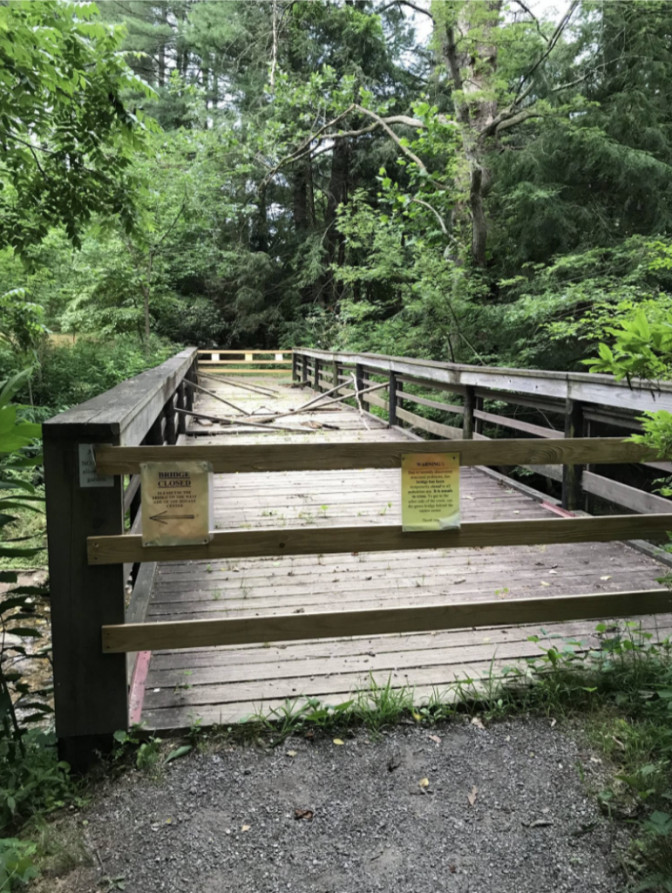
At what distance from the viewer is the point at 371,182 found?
67.2 ft

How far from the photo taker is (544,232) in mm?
9266

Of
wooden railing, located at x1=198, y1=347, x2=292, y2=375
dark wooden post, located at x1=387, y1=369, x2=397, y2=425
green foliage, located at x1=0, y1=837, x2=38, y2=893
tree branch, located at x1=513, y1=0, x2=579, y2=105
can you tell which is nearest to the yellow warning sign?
green foliage, located at x1=0, y1=837, x2=38, y2=893

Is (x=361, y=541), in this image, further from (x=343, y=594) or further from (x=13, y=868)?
(x=13, y=868)

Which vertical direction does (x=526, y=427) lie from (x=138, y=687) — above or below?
above

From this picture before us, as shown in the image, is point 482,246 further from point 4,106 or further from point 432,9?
point 4,106

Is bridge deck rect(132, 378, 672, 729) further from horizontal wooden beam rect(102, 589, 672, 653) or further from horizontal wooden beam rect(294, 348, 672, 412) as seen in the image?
horizontal wooden beam rect(294, 348, 672, 412)

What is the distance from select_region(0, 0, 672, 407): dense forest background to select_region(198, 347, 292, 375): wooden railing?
4.60ft

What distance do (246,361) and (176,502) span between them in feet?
53.9

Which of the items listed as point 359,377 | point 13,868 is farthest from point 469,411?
point 13,868

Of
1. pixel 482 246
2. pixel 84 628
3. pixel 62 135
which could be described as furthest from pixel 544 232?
pixel 84 628

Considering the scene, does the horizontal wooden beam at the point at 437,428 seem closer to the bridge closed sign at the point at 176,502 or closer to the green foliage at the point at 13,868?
the bridge closed sign at the point at 176,502

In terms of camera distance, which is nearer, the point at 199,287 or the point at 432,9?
the point at 432,9

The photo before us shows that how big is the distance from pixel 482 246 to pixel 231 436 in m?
4.93

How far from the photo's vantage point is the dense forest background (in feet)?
12.7
